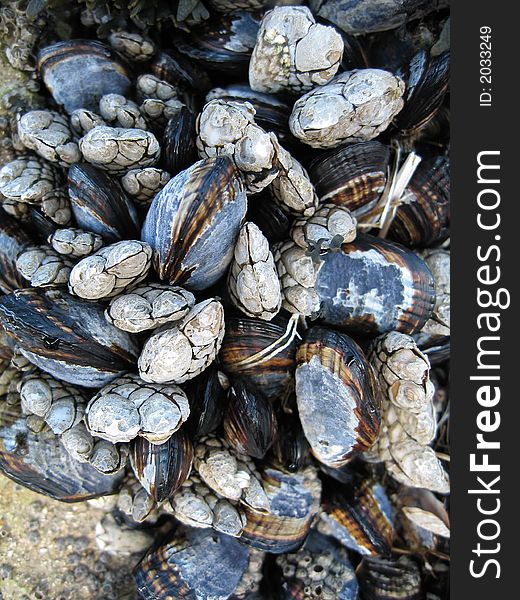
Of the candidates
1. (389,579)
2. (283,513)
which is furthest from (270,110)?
Answer: (389,579)

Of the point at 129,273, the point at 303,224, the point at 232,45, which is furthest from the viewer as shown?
the point at 232,45

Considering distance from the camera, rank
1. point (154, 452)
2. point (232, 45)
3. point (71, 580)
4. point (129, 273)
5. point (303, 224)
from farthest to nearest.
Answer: point (71, 580) → point (232, 45) → point (303, 224) → point (154, 452) → point (129, 273)

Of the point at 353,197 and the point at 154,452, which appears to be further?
the point at 353,197

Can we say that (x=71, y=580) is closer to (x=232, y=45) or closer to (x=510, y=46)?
(x=232, y=45)

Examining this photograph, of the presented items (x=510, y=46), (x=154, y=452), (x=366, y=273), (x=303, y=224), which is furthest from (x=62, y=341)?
(x=510, y=46)

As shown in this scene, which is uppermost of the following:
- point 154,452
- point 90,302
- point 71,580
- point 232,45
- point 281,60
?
point 232,45

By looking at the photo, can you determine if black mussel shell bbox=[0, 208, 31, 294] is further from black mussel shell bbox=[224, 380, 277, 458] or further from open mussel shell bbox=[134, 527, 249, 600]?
open mussel shell bbox=[134, 527, 249, 600]

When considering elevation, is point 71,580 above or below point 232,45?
below

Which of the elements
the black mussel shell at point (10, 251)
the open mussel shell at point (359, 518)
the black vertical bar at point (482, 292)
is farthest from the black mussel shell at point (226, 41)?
the open mussel shell at point (359, 518)
